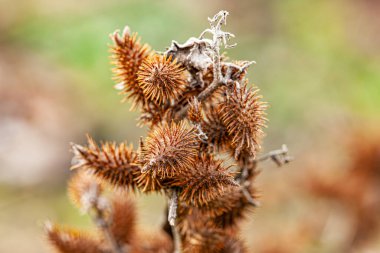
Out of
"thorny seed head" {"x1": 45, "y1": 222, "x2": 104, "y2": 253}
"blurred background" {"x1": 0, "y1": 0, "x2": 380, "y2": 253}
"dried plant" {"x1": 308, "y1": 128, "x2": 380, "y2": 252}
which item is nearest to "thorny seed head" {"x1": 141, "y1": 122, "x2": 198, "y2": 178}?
"thorny seed head" {"x1": 45, "y1": 222, "x2": 104, "y2": 253}

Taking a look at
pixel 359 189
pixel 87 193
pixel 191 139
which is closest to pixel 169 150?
pixel 191 139

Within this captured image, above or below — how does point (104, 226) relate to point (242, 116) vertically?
below

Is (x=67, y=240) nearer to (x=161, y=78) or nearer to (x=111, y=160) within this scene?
(x=111, y=160)

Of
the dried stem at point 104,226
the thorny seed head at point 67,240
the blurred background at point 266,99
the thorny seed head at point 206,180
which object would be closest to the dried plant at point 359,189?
the blurred background at point 266,99

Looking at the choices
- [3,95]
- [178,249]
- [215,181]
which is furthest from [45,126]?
[215,181]

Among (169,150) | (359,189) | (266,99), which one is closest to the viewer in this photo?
(169,150)

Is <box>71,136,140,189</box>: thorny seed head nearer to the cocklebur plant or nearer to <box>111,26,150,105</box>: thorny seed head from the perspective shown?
the cocklebur plant

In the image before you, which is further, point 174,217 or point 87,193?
point 87,193
